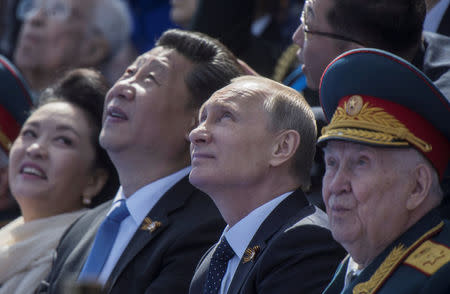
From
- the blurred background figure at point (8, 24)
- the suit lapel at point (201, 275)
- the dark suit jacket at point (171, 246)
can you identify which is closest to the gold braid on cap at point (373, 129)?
A: the suit lapel at point (201, 275)

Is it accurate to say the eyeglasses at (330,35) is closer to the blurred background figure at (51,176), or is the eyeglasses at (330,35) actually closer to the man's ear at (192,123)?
the man's ear at (192,123)

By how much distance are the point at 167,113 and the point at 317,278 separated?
1.49 metres

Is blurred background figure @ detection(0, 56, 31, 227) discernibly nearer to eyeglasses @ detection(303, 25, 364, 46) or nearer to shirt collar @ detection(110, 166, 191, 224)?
shirt collar @ detection(110, 166, 191, 224)

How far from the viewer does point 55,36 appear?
24.7 feet

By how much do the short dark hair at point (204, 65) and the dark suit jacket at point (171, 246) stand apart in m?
0.52

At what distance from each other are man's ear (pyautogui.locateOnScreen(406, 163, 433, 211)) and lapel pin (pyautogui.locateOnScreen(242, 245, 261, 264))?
0.73 meters

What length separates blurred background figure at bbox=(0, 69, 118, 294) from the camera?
490cm

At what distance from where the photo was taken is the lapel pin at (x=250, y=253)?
138 inches

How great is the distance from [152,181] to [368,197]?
1663 mm

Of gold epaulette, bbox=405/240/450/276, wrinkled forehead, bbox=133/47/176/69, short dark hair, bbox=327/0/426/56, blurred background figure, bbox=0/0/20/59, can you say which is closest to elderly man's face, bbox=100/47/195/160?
wrinkled forehead, bbox=133/47/176/69

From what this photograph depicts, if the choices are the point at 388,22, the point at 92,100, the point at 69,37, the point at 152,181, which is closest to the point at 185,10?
the point at 69,37

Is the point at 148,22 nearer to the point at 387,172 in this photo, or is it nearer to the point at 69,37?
the point at 69,37

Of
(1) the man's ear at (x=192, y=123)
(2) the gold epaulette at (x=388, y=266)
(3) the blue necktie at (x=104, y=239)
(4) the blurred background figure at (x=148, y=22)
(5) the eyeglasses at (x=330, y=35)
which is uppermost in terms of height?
(5) the eyeglasses at (x=330, y=35)

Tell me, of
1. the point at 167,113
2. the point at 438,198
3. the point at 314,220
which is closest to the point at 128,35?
the point at 167,113
